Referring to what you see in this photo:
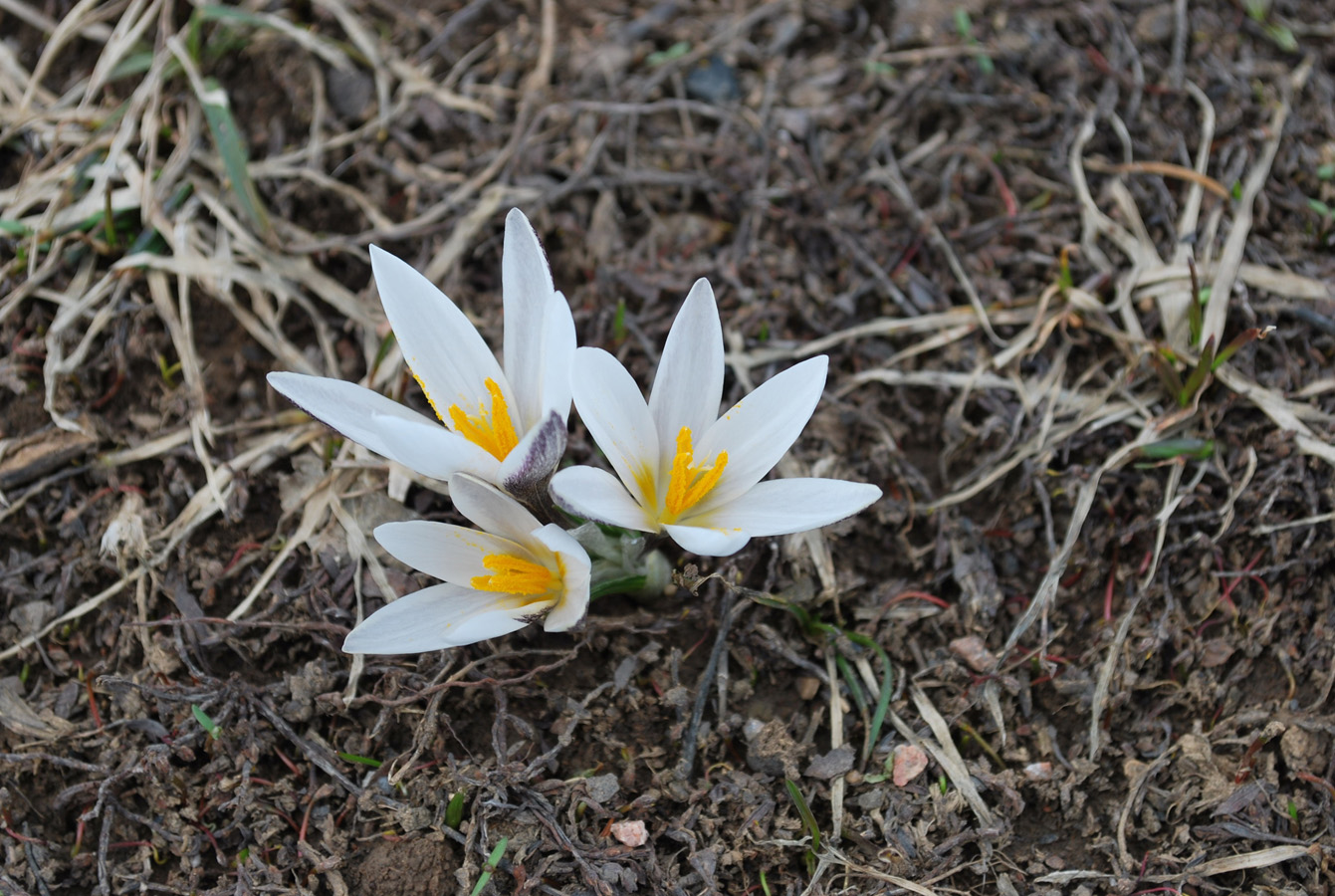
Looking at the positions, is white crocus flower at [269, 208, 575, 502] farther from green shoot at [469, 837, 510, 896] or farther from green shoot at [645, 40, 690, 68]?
green shoot at [645, 40, 690, 68]

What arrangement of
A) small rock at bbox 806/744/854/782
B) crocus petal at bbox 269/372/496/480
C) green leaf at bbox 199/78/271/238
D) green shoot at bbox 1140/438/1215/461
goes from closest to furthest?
crocus petal at bbox 269/372/496/480 < small rock at bbox 806/744/854/782 < green shoot at bbox 1140/438/1215/461 < green leaf at bbox 199/78/271/238

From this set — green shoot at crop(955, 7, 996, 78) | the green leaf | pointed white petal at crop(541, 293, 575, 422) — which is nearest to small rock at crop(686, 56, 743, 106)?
green shoot at crop(955, 7, 996, 78)

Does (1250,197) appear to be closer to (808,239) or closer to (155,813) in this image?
(808,239)

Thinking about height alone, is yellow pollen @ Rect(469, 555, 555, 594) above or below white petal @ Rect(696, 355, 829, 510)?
below

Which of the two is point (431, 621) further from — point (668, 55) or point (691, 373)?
point (668, 55)

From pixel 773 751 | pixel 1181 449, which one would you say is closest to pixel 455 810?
pixel 773 751

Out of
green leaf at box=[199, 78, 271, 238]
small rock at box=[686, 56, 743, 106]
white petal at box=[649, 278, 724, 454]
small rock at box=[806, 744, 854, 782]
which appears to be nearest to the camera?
white petal at box=[649, 278, 724, 454]

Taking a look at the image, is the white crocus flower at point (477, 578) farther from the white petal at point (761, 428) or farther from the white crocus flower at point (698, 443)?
the white petal at point (761, 428)

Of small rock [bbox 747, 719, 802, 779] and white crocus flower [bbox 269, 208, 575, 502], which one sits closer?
white crocus flower [bbox 269, 208, 575, 502]
